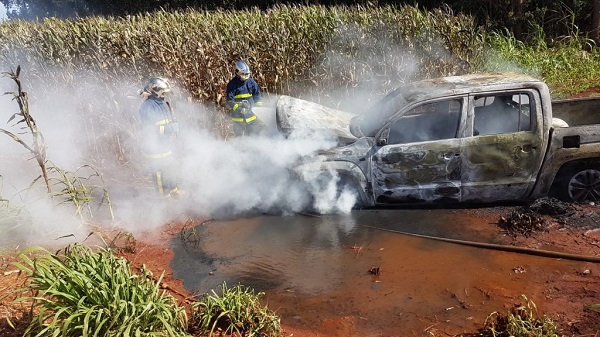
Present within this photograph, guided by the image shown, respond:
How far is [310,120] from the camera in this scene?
6.62 metres

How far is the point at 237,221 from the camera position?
646cm

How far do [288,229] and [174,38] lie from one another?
694 centimetres

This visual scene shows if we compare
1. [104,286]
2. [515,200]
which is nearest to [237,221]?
[104,286]

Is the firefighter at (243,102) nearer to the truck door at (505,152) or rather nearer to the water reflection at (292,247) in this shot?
the water reflection at (292,247)

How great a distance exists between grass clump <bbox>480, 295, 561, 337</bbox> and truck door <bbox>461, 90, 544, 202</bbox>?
223cm

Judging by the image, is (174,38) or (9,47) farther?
(9,47)

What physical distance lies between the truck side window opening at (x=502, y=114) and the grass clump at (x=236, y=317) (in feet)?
11.7

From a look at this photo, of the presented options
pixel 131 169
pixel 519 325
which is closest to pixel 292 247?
pixel 519 325

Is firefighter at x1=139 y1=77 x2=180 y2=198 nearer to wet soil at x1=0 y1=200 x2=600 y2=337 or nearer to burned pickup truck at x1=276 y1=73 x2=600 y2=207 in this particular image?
wet soil at x1=0 y1=200 x2=600 y2=337

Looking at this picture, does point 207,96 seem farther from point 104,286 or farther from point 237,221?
point 104,286

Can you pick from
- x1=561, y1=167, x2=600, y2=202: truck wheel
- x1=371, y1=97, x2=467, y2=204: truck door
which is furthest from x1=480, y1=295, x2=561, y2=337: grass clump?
x1=561, y1=167, x2=600, y2=202: truck wheel

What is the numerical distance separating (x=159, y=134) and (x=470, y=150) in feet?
14.6

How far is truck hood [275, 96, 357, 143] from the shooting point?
21.0ft

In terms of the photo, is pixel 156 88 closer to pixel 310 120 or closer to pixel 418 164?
pixel 310 120
